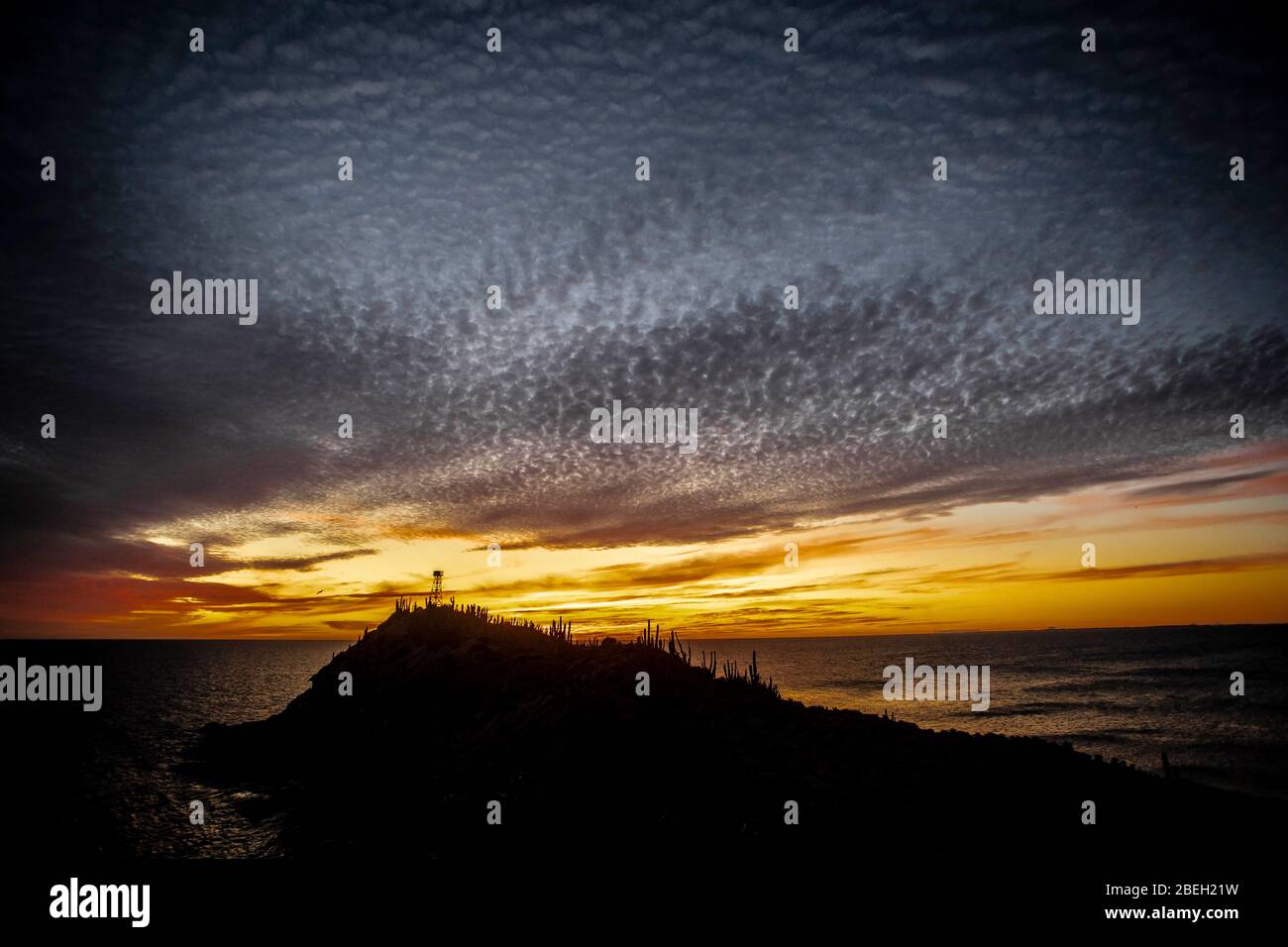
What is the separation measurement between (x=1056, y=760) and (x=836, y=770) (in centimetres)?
798

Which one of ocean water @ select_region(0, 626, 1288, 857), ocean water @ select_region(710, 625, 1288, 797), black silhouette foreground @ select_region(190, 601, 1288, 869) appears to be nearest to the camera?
black silhouette foreground @ select_region(190, 601, 1288, 869)

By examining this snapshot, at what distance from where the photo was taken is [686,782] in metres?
21.6

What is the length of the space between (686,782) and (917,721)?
161 ft

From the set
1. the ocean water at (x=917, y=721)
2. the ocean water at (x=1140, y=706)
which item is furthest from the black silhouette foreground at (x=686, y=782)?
the ocean water at (x=1140, y=706)

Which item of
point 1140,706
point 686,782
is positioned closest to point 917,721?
point 1140,706

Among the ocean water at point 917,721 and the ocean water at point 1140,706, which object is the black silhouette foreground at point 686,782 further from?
the ocean water at point 1140,706

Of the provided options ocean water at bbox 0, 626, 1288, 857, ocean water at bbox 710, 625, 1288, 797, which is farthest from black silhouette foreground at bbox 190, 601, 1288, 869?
ocean water at bbox 710, 625, 1288, 797

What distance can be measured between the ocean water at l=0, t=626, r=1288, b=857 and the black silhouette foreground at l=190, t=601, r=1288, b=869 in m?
5.16

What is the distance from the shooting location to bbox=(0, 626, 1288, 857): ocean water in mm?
34094

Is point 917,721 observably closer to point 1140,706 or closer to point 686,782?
point 1140,706

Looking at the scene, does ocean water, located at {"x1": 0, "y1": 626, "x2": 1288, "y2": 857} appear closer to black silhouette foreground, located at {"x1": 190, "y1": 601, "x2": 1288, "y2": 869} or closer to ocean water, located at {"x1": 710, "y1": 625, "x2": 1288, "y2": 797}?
ocean water, located at {"x1": 710, "y1": 625, "x2": 1288, "y2": 797}

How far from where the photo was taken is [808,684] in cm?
10112

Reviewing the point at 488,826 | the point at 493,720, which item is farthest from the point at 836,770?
the point at 493,720
